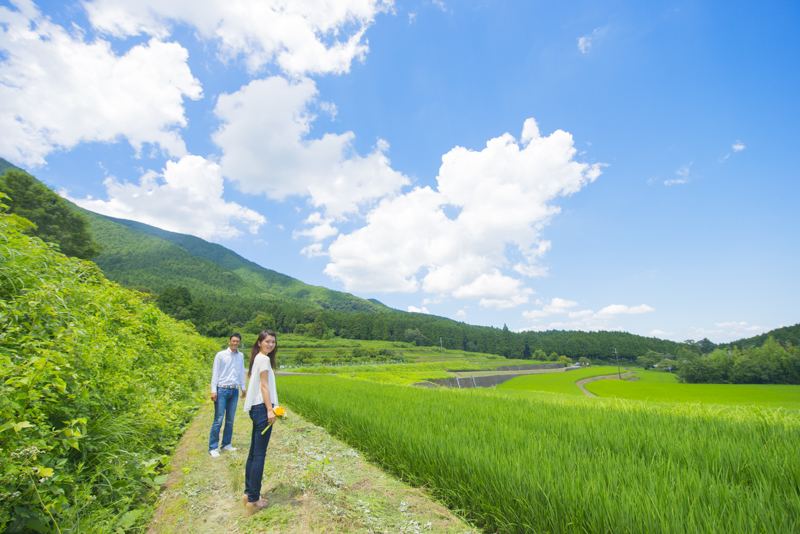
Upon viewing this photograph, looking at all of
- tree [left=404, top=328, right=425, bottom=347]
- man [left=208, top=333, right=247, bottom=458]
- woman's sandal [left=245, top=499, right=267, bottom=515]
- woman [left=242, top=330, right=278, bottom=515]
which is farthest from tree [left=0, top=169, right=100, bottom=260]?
tree [left=404, top=328, right=425, bottom=347]

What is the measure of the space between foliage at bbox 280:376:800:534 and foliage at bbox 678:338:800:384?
185ft

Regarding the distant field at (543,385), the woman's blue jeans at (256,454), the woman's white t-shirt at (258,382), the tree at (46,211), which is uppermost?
the tree at (46,211)

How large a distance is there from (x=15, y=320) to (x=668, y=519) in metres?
5.00

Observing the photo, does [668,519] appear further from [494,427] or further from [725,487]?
[494,427]

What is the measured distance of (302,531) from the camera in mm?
2736

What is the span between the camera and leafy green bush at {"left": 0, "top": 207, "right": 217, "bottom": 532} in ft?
6.66

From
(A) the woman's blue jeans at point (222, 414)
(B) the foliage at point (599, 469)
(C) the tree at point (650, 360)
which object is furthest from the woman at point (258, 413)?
(C) the tree at point (650, 360)

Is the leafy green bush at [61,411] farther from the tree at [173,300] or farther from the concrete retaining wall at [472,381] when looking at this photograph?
the tree at [173,300]

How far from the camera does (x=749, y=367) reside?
41.1 meters

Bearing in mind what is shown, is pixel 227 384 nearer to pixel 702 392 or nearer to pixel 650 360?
pixel 702 392

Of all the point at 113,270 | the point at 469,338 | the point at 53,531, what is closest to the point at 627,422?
the point at 53,531

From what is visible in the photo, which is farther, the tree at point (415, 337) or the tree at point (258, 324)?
the tree at point (415, 337)

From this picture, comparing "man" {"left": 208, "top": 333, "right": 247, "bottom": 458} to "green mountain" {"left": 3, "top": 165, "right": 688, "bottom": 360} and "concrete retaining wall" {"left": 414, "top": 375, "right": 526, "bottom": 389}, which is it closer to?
"concrete retaining wall" {"left": 414, "top": 375, "right": 526, "bottom": 389}

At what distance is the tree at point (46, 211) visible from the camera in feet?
75.4
